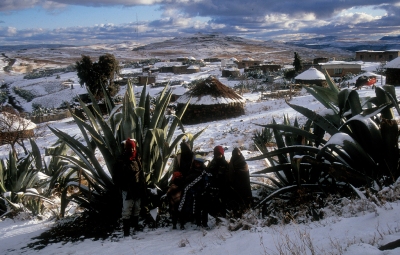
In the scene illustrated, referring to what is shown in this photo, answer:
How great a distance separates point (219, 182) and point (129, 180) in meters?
1.08

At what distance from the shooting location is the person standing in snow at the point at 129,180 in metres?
3.85

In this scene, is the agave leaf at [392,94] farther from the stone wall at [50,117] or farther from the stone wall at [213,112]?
the stone wall at [50,117]

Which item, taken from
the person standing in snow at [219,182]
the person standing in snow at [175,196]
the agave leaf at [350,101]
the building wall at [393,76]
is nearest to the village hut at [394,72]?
the building wall at [393,76]

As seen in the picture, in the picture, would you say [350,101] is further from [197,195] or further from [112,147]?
[112,147]

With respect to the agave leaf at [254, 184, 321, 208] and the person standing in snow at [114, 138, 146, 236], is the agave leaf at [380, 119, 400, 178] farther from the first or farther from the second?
the person standing in snow at [114, 138, 146, 236]

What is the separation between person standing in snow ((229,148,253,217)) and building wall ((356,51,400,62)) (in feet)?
221

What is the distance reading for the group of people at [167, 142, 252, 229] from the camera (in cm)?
404

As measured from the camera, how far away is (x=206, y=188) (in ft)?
13.4

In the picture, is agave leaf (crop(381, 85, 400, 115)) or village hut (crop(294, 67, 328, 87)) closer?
agave leaf (crop(381, 85, 400, 115))

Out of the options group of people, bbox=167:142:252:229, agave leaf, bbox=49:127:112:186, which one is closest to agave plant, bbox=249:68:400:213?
group of people, bbox=167:142:252:229

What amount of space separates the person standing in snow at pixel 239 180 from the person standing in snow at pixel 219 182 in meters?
0.13

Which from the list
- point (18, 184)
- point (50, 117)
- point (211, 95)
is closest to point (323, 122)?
point (18, 184)

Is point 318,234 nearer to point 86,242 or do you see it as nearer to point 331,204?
point 331,204

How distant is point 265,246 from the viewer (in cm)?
278
